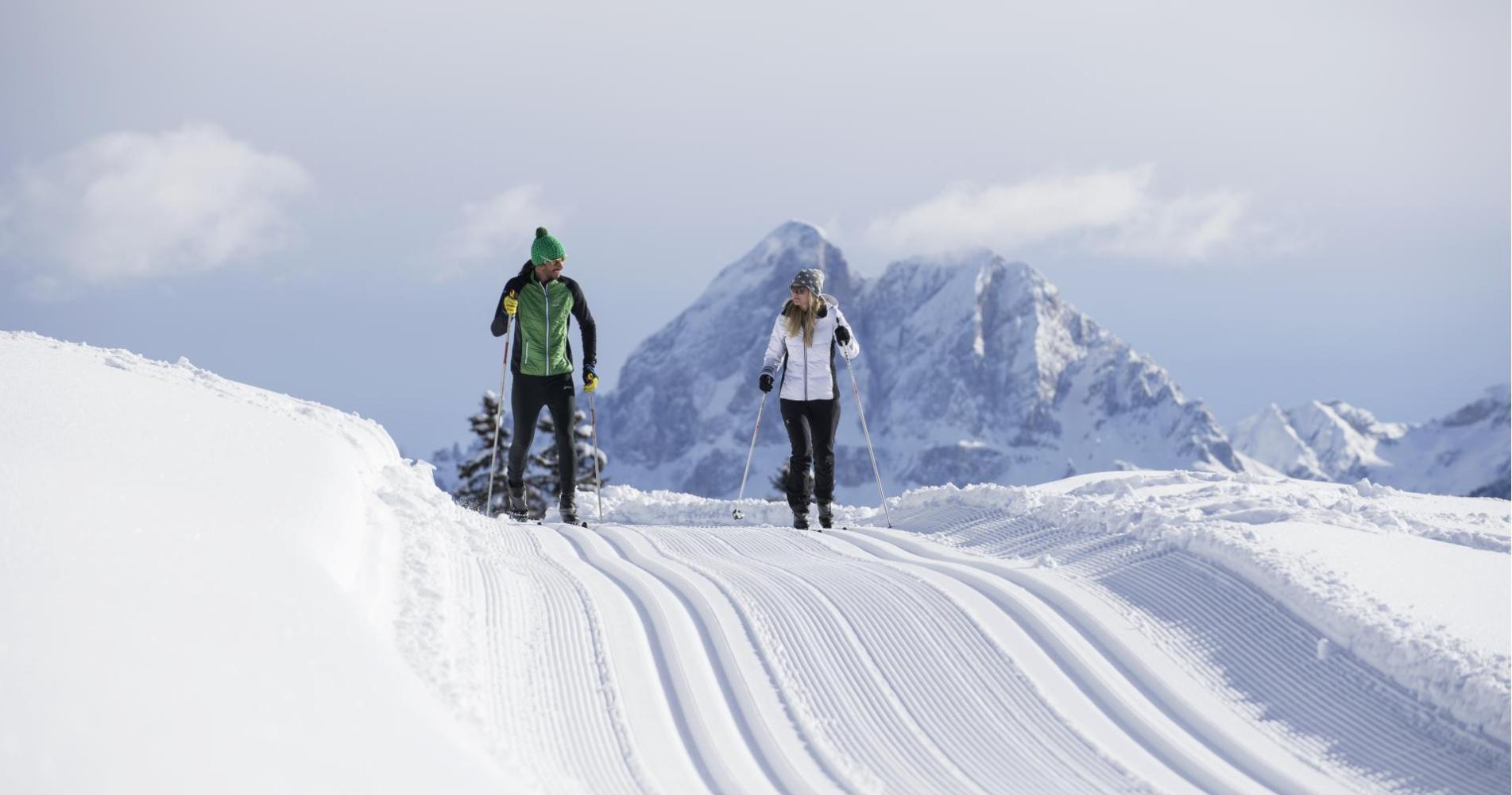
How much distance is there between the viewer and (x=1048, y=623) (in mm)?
7633

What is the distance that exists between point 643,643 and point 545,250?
5.01m

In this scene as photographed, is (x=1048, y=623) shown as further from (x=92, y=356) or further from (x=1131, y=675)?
(x=92, y=356)

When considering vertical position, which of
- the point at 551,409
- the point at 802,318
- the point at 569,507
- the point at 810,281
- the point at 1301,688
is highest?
the point at 810,281

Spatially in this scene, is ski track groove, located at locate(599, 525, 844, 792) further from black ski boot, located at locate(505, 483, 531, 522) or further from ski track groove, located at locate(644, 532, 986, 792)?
black ski boot, located at locate(505, 483, 531, 522)

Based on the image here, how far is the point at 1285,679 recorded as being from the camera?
7.02 meters

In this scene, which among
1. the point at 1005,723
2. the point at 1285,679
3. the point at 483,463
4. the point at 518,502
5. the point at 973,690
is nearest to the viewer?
the point at 1005,723

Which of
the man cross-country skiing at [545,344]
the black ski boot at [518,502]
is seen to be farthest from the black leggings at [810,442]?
the black ski boot at [518,502]

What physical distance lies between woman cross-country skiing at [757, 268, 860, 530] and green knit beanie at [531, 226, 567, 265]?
207 centimetres

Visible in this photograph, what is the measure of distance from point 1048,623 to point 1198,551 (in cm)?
156

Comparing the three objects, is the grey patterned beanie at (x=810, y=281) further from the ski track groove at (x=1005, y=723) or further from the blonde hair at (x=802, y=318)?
the ski track groove at (x=1005, y=723)

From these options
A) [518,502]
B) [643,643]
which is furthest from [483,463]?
[643,643]

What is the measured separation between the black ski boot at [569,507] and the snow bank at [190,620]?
15.2 feet

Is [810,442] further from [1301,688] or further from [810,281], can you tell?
[1301,688]

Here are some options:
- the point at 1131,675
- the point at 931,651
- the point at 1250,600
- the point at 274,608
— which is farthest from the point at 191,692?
the point at 1250,600
